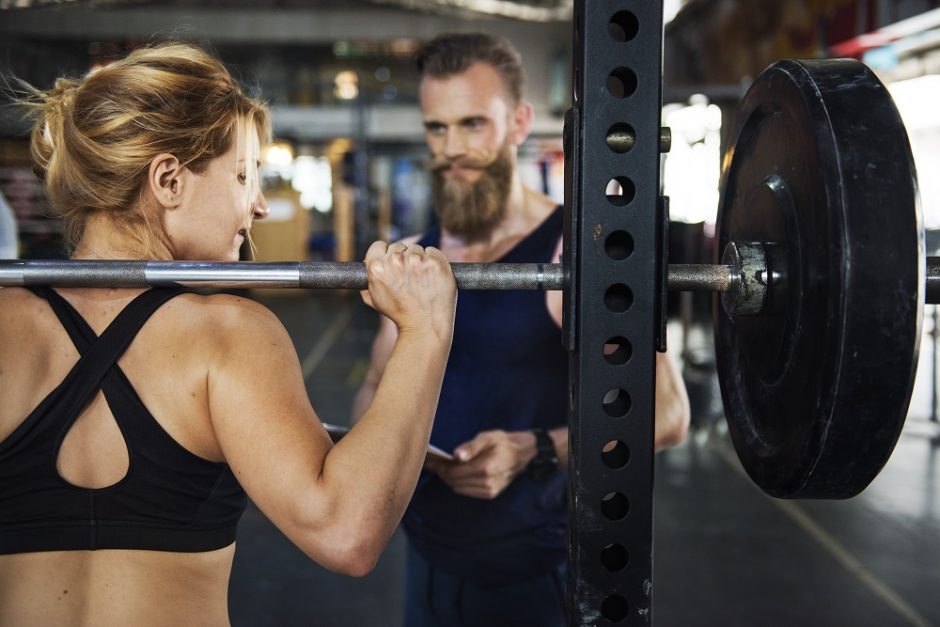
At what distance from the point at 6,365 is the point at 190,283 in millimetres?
234

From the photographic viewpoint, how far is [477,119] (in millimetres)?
1627

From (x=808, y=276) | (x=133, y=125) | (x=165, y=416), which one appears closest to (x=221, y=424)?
(x=165, y=416)

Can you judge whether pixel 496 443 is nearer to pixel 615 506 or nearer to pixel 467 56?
pixel 615 506

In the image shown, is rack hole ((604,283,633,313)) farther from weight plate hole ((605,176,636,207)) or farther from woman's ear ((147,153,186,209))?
woman's ear ((147,153,186,209))

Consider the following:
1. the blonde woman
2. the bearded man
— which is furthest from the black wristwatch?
the blonde woman

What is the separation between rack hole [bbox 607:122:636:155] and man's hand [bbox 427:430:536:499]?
76 cm

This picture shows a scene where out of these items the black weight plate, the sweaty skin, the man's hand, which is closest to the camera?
the black weight plate

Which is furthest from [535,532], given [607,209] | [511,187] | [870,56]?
[870,56]

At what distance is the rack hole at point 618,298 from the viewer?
2.40ft

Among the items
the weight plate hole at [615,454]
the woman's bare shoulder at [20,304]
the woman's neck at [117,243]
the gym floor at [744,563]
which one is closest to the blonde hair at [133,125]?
the woman's neck at [117,243]

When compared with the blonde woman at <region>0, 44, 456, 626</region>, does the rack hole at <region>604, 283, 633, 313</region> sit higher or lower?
higher

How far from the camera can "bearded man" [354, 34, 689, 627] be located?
1.41m

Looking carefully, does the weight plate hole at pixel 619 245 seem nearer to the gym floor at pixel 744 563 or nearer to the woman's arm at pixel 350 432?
the woman's arm at pixel 350 432

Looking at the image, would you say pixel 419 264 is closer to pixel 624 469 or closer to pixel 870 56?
pixel 624 469
